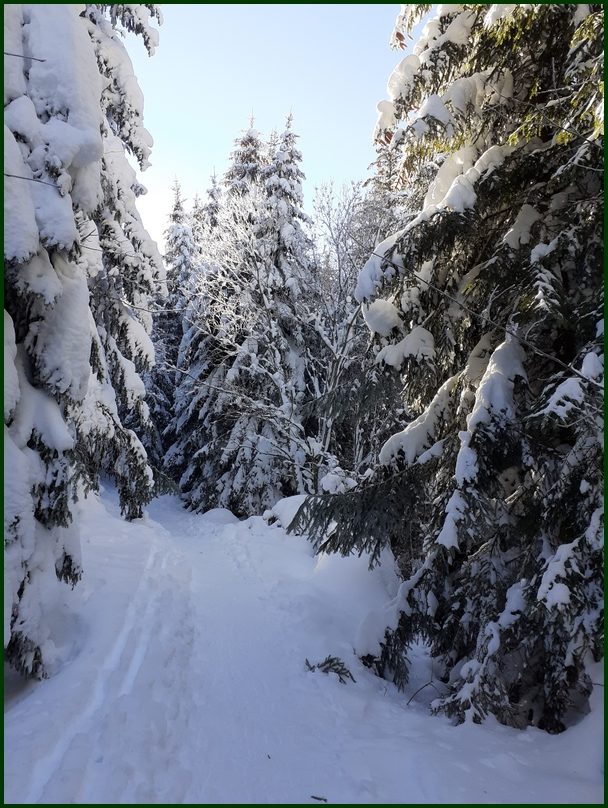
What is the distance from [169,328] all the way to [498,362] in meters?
25.0

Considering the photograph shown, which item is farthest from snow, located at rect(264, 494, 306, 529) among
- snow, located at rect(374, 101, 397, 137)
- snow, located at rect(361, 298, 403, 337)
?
snow, located at rect(374, 101, 397, 137)

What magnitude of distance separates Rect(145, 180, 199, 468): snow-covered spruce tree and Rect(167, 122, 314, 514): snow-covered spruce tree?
5250 millimetres

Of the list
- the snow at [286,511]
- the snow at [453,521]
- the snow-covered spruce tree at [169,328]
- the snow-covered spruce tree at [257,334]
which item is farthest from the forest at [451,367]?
the snow-covered spruce tree at [169,328]

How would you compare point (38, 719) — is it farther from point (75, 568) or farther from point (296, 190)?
point (296, 190)

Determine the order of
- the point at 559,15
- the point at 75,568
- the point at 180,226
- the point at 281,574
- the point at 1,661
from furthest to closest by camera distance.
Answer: the point at 180,226 < the point at 281,574 < the point at 75,568 < the point at 559,15 < the point at 1,661

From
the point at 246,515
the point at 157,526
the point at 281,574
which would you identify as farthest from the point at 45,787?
the point at 246,515

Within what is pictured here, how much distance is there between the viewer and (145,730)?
3875 millimetres

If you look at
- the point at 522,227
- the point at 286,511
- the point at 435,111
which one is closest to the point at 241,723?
the point at 522,227

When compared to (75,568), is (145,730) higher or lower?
lower

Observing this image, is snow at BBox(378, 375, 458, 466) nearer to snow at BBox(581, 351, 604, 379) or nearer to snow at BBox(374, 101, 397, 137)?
snow at BBox(581, 351, 604, 379)

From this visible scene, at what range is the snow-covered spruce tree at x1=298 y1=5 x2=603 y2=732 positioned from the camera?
373 centimetres

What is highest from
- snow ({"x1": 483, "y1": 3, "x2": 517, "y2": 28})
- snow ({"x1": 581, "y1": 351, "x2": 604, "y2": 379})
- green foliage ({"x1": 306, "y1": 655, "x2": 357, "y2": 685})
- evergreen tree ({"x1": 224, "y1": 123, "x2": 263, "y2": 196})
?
evergreen tree ({"x1": 224, "y1": 123, "x2": 263, "y2": 196})

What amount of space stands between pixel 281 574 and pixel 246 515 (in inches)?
337

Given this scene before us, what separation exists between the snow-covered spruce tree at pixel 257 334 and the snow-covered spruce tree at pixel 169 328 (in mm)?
5250
